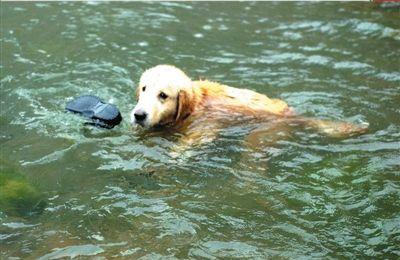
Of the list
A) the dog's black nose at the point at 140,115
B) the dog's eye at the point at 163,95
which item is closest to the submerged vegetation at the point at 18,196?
the dog's black nose at the point at 140,115

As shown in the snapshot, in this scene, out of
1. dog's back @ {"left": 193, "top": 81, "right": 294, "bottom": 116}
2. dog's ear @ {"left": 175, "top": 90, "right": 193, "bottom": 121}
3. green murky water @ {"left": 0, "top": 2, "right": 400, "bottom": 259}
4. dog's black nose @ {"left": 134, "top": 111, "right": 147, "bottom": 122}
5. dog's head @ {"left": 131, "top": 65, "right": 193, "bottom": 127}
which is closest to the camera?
green murky water @ {"left": 0, "top": 2, "right": 400, "bottom": 259}

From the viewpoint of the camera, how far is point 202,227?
5531mm

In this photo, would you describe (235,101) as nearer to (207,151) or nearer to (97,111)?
(207,151)

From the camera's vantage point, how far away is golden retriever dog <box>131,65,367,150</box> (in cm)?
744

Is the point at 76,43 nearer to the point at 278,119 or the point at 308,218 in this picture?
the point at 278,119

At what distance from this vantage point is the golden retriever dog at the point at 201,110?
24.4ft

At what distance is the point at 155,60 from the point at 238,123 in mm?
3311

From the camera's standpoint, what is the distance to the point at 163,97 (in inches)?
297

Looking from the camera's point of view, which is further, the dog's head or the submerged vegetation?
the dog's head

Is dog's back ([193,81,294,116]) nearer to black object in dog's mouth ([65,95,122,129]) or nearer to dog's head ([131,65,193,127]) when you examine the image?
dog's head ([131,65,193,127])

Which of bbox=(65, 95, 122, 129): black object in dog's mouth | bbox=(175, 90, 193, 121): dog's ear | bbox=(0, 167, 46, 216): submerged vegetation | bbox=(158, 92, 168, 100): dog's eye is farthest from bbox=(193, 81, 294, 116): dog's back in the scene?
bbox=(0, 167, 46, 216): submerged vegetation

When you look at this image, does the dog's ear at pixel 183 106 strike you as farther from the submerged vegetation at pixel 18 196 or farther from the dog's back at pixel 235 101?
the submerged vegetation at pixel 18 196

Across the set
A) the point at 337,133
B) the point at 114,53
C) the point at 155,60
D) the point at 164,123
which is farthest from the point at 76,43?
the point at 337,133

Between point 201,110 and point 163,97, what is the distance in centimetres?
58
